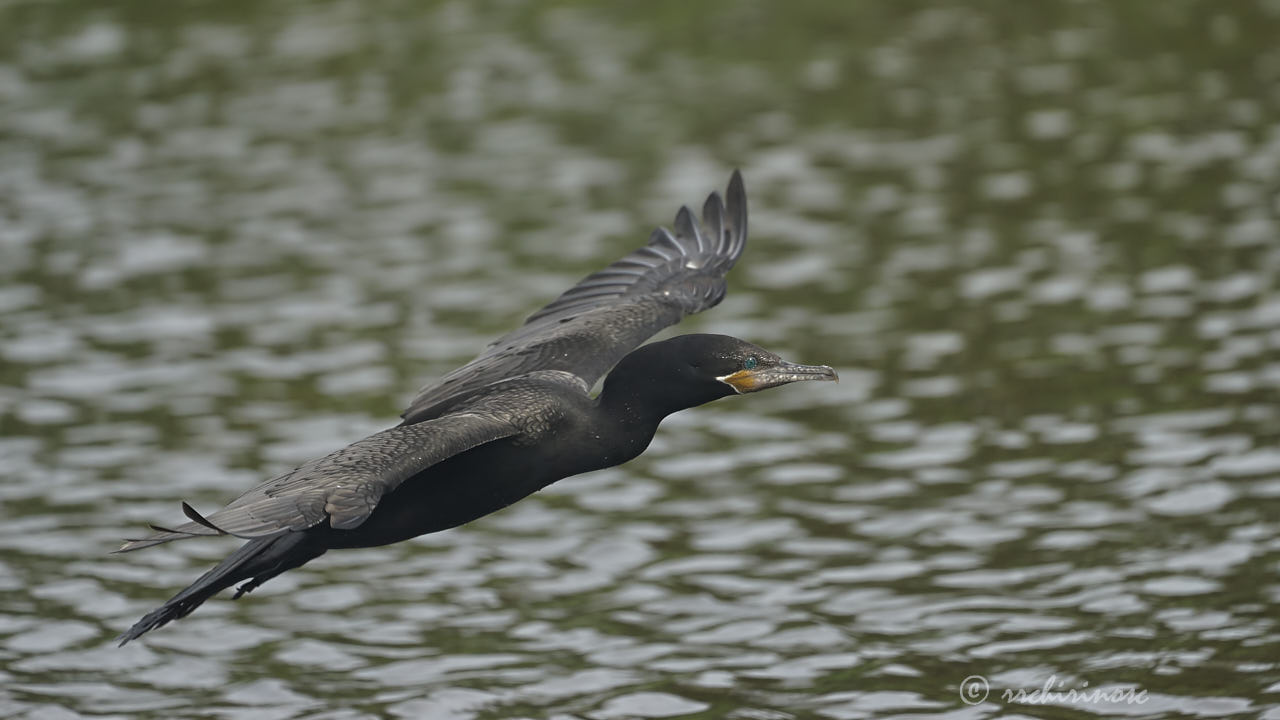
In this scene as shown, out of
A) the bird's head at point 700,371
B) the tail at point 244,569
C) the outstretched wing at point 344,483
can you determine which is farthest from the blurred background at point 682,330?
the outstretched wing at point 344,483

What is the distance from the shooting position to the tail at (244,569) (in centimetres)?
799

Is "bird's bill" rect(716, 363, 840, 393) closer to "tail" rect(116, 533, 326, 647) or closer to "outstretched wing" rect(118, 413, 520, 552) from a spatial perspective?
Result: "outstretched wing" rect(118, 413, 520, 552)

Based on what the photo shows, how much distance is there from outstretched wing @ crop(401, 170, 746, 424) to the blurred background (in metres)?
1.50

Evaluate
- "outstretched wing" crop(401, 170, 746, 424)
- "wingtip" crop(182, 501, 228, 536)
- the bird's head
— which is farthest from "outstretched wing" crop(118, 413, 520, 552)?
"outstretched wing" crop(401, 170, 746, 424)

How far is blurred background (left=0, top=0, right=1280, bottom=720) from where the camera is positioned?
9.67 meters

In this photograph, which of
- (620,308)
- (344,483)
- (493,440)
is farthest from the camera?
(620,308)

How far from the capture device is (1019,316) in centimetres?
1441

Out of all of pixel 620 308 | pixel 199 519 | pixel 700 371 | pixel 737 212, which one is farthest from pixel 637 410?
pixel 199 519

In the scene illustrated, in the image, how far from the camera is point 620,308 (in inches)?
381

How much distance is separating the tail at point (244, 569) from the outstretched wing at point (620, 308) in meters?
1.04

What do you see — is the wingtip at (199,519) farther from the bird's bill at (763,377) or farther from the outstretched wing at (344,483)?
the bird's bill at (763,377)

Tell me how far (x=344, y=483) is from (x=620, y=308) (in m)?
2.80

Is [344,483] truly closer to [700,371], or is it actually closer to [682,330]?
[700,371]

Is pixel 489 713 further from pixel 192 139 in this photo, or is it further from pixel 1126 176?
pixel 192 139
